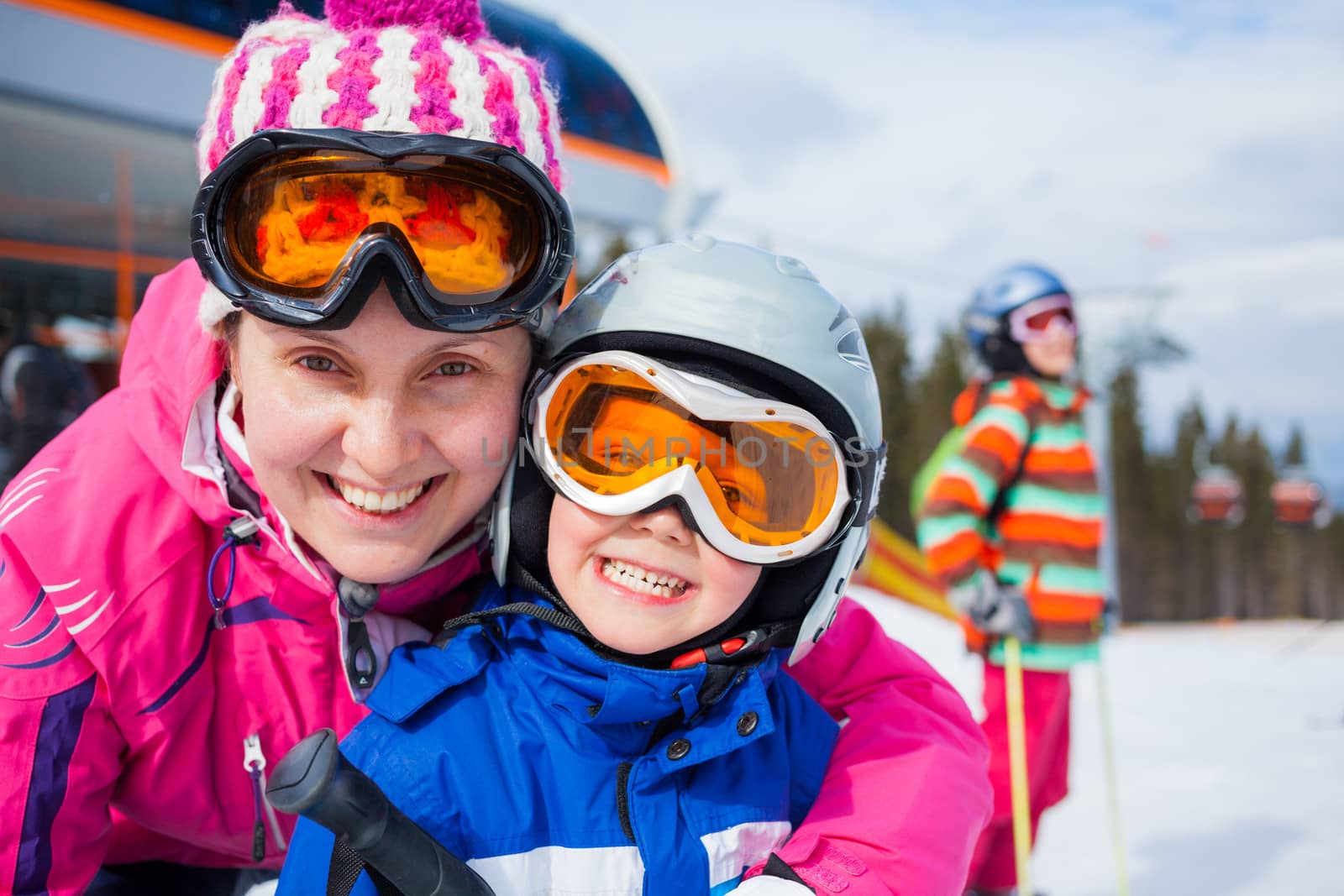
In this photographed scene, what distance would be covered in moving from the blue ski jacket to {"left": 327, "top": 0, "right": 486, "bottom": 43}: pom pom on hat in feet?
3.00

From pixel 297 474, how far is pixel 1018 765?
9.99 feet

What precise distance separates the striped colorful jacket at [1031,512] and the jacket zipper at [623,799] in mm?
2678

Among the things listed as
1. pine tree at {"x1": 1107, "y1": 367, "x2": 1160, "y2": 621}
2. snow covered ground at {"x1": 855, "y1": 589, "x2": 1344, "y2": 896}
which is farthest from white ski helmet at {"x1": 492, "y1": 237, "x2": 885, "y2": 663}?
pine tree at {"x1": 1107, "y1": 367, "x2": 1160, "y2": 621}

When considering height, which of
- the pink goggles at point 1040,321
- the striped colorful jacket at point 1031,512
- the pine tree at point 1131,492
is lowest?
the pine tree at point 1131,492

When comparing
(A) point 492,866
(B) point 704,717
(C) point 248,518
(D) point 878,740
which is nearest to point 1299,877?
(D) point 878,740

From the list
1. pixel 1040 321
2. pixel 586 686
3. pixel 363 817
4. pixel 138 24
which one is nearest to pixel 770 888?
pixel 586 686

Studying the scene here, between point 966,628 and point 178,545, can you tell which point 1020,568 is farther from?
point 178,545

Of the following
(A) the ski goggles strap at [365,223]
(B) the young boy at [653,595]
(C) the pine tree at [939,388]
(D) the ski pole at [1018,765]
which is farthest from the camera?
(C) the pine tree at [939,388]

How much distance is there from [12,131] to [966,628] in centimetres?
879

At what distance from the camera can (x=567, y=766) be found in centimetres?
142

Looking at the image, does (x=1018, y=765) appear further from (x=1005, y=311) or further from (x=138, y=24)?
(x=138, y=24)

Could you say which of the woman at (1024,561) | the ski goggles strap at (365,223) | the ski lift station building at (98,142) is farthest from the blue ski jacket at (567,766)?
A: the ski lift station building at (98,142)

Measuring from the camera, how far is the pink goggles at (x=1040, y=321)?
13.6 ft

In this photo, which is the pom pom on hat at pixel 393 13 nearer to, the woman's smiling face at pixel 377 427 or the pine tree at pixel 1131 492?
the woman's smiling face at pixel 377 427
